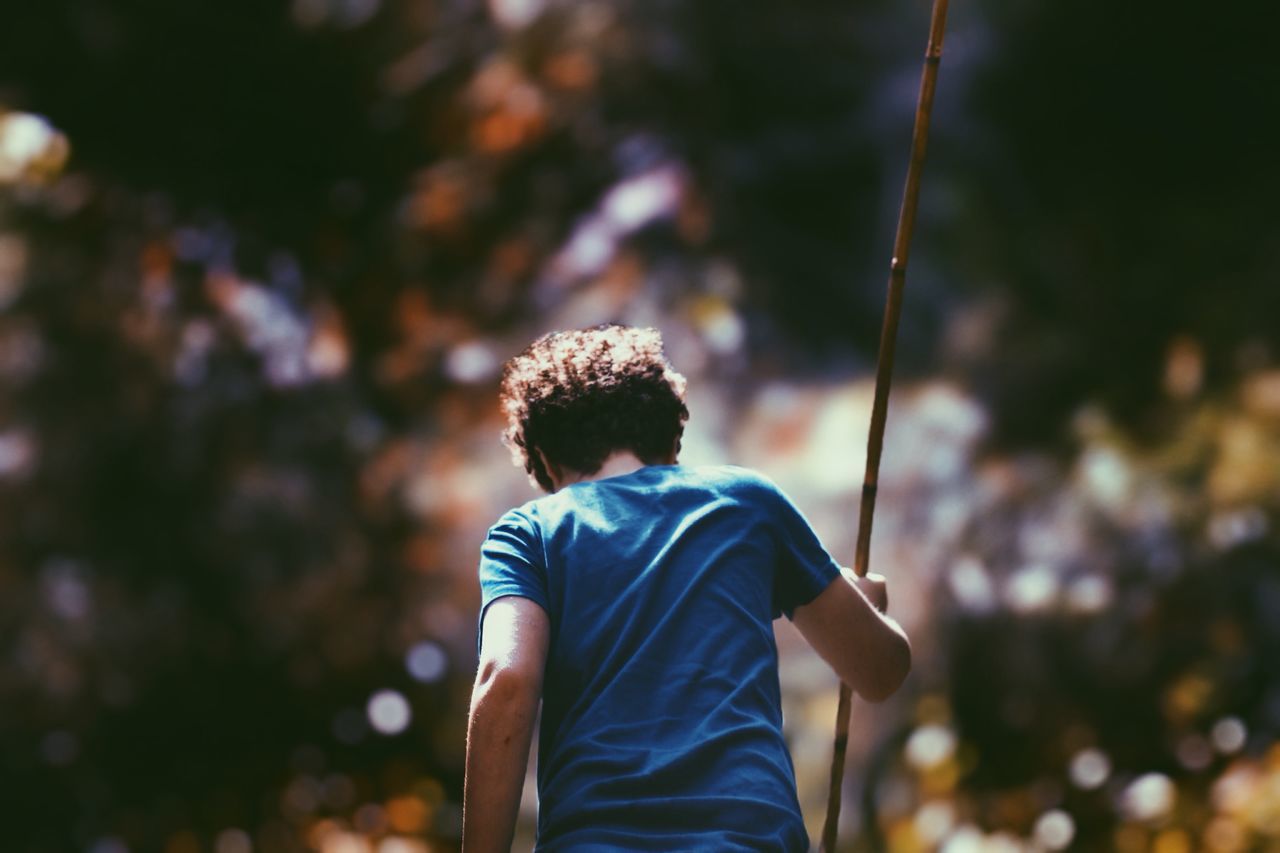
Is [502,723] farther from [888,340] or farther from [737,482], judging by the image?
[888,340]

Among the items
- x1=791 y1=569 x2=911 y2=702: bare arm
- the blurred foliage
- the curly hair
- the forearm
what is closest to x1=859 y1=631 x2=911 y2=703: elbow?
x1=791 y1=569 x2=911 y2=702: bare arm

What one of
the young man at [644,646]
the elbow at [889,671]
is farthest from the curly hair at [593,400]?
the elbow at [889,671]

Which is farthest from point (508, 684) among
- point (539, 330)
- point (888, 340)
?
point (539, 330)

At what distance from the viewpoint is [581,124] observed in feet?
22.6

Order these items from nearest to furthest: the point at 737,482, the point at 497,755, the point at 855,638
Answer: the point at 497,755
the point at 737,482
the point at 855,638

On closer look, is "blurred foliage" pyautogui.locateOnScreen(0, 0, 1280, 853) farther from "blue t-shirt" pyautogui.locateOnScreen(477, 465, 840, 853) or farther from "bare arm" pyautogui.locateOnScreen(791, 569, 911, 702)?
"blue t-shirt" pyautogui.locateOnScreen(477, 465, 840, 853)

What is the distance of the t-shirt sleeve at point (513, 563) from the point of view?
69.6 inches

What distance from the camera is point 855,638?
196cm

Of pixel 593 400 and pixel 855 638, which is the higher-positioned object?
pixel 593 400

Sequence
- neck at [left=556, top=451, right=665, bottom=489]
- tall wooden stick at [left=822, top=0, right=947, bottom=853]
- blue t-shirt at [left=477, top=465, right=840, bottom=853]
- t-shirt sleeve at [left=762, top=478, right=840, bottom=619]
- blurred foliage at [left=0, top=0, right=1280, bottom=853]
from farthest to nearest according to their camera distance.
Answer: blurred foliage at [left=0, top=0, right=1280, bottom=853] → tall wooden stick at [left=822, top=0, right=947, bottom=853] → neck at [left=556, top=451, right=665, bottom=489] → t-shirt sleeve at [left=762, top=478, right=840, bottom=619] → blue t-shirt at [left=477, top=465, right=840, bottom=853]

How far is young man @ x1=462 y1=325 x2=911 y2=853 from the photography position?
5.41ft

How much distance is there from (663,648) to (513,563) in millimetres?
214

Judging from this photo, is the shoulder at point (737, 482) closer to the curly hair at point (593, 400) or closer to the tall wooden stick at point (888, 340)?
the curly hair at point (593, 400)

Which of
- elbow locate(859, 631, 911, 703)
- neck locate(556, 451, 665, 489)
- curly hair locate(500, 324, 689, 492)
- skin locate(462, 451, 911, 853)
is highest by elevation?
curly hair locate(500, 324, 689, 492)
